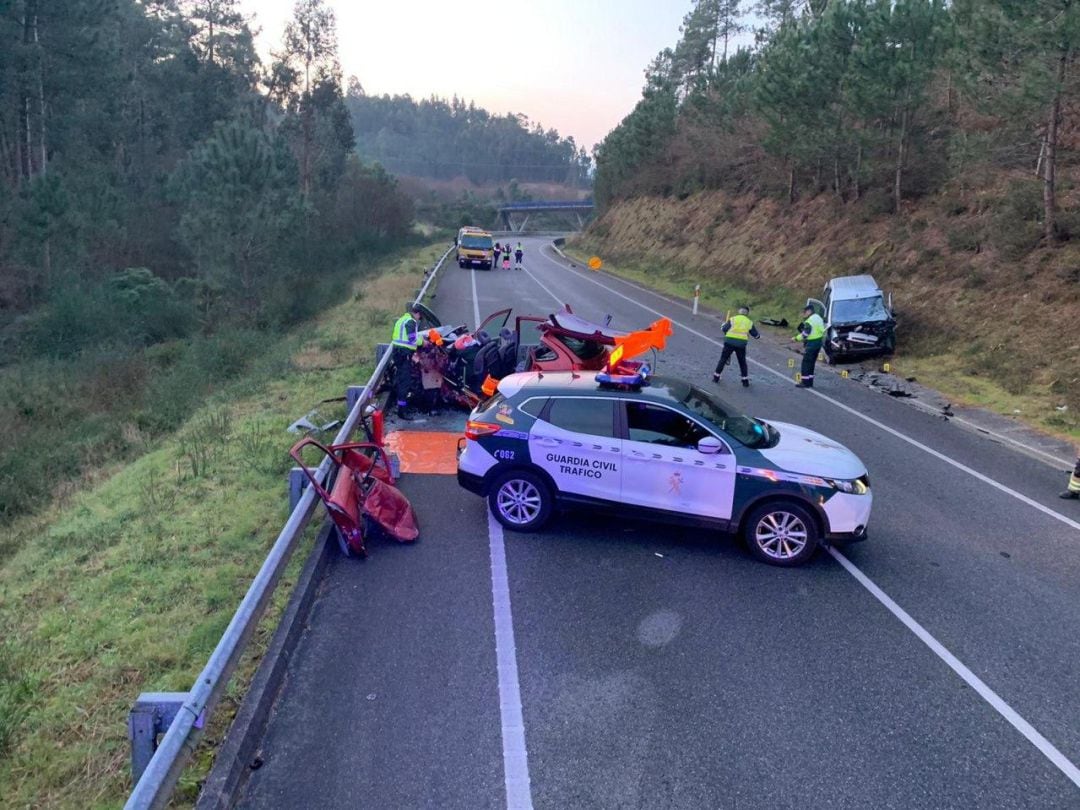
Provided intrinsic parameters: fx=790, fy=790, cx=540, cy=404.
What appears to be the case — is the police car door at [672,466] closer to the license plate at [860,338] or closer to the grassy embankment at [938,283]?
the grassy embankment at [938,283]

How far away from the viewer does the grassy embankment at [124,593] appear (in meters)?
4.80

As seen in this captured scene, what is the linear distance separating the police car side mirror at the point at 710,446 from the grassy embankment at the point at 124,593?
3.96 meters

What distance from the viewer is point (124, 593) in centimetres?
673

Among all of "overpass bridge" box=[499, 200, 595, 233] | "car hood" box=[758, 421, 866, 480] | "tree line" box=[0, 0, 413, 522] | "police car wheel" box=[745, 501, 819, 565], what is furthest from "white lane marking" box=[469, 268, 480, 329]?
"overpass bridge" box=[499, 200, 595, 233]

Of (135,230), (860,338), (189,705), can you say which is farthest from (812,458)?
(135,230)

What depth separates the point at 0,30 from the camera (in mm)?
30125

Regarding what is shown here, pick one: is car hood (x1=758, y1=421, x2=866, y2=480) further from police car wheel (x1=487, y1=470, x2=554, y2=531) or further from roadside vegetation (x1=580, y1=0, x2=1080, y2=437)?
roadside vegetation (x1=580, y1=0, x2=1080, y2=437)

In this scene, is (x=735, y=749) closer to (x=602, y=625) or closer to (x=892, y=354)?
(x=602, y=625)

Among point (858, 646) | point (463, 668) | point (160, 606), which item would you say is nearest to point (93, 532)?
point (160, 606)

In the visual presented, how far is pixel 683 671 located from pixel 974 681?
7.30 feet

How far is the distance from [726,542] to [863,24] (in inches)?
970

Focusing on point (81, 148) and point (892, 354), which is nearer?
point (892, 354)

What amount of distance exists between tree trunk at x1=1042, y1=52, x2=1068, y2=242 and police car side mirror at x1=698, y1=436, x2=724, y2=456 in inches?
590

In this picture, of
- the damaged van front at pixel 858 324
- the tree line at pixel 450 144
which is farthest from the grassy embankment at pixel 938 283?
the tree line at pixel 450 144
